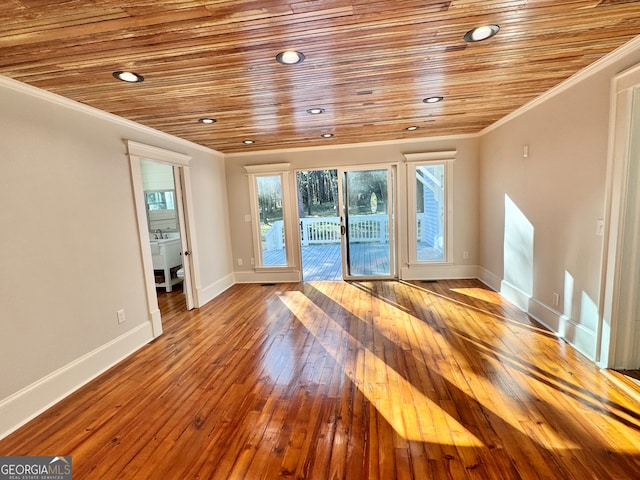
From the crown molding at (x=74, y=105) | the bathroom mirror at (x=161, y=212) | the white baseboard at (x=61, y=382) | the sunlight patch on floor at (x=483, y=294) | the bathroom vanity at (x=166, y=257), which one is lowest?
the sunlight patch on floor at (x=483, y=294)

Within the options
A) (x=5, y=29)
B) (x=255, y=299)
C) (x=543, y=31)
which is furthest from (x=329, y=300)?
(x=5, y=29)

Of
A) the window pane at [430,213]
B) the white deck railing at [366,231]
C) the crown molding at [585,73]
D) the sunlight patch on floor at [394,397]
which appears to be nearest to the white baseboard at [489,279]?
the window pane at [430,213]

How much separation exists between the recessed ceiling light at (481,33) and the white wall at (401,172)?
310 cm

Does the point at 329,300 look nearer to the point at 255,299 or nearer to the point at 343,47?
the point at 255,299

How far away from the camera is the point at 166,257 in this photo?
4.96 metres

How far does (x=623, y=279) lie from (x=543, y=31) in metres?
1.83

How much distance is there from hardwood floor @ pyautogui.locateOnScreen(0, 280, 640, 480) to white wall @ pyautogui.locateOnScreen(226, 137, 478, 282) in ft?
5.74

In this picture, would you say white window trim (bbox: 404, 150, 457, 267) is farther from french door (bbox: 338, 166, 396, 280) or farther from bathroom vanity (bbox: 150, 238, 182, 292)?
bathroom vanity (bbox: 150, 238, 182, 292)

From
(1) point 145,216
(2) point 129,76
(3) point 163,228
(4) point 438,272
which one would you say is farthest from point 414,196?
(3) point 163,228

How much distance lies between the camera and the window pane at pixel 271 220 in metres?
5.27

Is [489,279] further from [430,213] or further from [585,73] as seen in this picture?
[585,73]

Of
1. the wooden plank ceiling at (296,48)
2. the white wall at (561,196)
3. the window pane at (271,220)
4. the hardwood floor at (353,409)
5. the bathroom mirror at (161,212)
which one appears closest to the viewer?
the wooden plank ceiling at (296,48)

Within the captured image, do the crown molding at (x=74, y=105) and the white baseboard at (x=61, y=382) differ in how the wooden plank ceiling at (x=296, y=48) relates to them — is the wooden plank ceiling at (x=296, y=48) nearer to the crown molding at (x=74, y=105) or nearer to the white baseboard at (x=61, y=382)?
the crown molding at (x=74, y=105)

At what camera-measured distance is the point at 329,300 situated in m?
4.29
